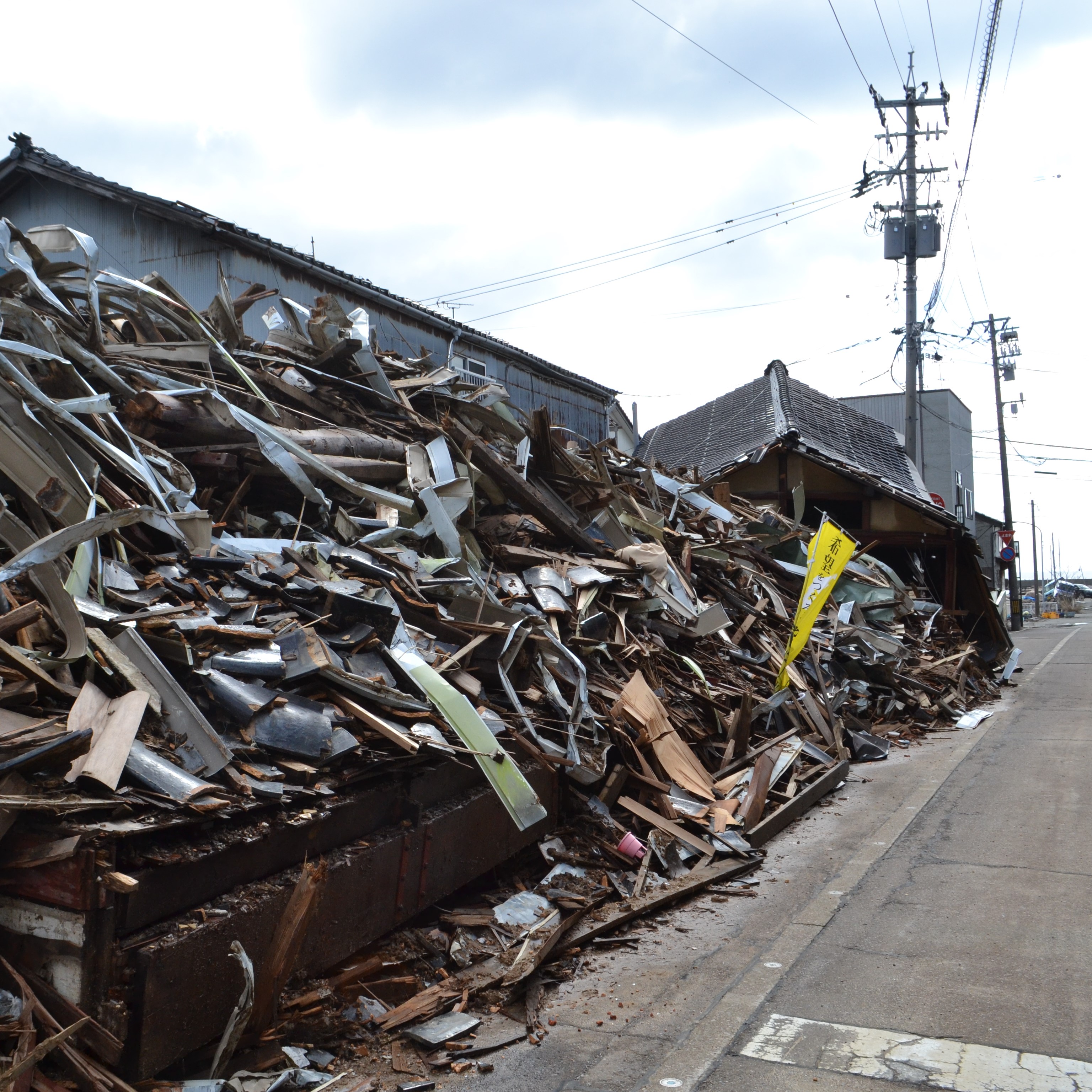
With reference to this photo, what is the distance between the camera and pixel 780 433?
18.5 metres

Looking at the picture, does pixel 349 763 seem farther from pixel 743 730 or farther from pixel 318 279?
pixel 318 279

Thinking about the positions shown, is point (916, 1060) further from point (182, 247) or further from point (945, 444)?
point (945, 444)

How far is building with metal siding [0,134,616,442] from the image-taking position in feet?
49.7

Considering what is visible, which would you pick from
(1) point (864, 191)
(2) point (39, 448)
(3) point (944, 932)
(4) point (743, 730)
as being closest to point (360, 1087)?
(3) point (944, 932)

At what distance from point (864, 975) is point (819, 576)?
260 inches

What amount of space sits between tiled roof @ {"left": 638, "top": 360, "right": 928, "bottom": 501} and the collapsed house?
43mm

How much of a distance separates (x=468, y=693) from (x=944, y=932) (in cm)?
309

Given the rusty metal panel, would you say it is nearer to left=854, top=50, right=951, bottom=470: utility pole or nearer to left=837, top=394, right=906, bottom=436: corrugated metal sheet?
left=854, top=50, right=951, bottom=470: utility pole

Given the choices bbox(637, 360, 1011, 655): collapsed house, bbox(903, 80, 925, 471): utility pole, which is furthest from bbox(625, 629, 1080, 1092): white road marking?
bbox(903, 80, 925, 471): utility pole

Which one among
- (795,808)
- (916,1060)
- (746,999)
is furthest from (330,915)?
(795,808)

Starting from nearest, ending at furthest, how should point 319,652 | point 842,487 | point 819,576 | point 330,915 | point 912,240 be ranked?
1. point 330,915
2. point 319,652
3. point 819,576
4. point 842,487
5. point 912,240

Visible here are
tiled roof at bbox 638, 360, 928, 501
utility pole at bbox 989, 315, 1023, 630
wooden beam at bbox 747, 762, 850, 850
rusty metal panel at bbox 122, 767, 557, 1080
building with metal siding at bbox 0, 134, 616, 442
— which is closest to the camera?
rusty metal panel at bbox 122, 767, 557, 1080

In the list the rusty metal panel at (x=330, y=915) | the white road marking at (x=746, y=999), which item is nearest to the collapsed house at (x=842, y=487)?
the white road marking at (x=746, y=999)

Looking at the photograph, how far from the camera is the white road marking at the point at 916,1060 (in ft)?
12.4
